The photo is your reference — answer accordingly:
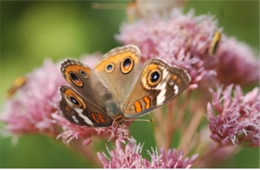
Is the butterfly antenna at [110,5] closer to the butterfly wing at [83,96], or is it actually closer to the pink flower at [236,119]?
the butterfly wing at [83,96]

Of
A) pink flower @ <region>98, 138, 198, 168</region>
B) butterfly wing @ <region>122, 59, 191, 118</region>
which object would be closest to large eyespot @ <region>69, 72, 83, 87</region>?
butterfly wing @ <region>122, 59, 191, 118</region>

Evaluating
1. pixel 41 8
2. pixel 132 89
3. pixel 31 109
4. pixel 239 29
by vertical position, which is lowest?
pixel 132 89

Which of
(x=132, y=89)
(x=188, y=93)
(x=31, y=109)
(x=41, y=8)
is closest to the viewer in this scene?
(x=132, y=89)

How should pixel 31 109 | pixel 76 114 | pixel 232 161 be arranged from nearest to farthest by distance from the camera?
1. pixel 76 114
2. pixel 31 109
3. pixel 232 161

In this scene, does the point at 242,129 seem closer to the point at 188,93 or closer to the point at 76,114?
the point at 188,93

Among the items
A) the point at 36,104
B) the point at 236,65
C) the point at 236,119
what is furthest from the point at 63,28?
the point at 236,119

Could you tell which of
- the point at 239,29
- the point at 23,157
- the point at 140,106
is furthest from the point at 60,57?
the point at 140,106

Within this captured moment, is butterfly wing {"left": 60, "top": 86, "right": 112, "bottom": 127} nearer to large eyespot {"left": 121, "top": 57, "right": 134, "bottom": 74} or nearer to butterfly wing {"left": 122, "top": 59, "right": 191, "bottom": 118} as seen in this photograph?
butterfly wing {"left": 122, "top": 59, "right": 191, "bottom": 118}
